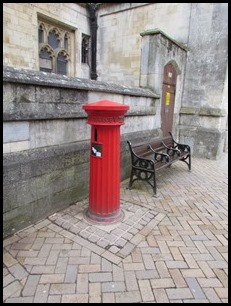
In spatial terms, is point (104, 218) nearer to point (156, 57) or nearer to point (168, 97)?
point (156, 57)

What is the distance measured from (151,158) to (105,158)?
6.21 ft

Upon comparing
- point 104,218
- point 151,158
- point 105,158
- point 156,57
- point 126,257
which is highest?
point 156,57

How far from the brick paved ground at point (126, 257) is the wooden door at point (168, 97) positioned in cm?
345

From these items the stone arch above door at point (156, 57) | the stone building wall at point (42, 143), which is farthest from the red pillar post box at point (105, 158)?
the stone arch above door at point (156, 57)

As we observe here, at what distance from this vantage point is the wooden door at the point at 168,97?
639cm

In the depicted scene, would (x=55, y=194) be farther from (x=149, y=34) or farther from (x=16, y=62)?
(x=16, y=62)

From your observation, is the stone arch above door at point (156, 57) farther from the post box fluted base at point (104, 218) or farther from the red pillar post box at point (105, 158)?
the post box fluted base at point (104, 218)

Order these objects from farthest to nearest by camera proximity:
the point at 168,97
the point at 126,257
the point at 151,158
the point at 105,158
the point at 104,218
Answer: the point at 168,97 < the point at 151,158 < the point at 104,218 < the point at 105,158 < the point at 126,257

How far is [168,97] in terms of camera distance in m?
6.76

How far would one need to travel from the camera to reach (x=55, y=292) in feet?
6.62

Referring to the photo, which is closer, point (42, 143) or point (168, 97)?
point (42, 143)

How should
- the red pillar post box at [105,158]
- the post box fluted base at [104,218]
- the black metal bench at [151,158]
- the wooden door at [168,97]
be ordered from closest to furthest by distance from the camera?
the red pillar post box at [105,158], the post box fluted base at [104,218], the black metal bench at [151,158], the wooden door at [168,97]

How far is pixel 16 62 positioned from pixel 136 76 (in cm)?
395

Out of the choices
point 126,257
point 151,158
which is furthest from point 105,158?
point 151,158
